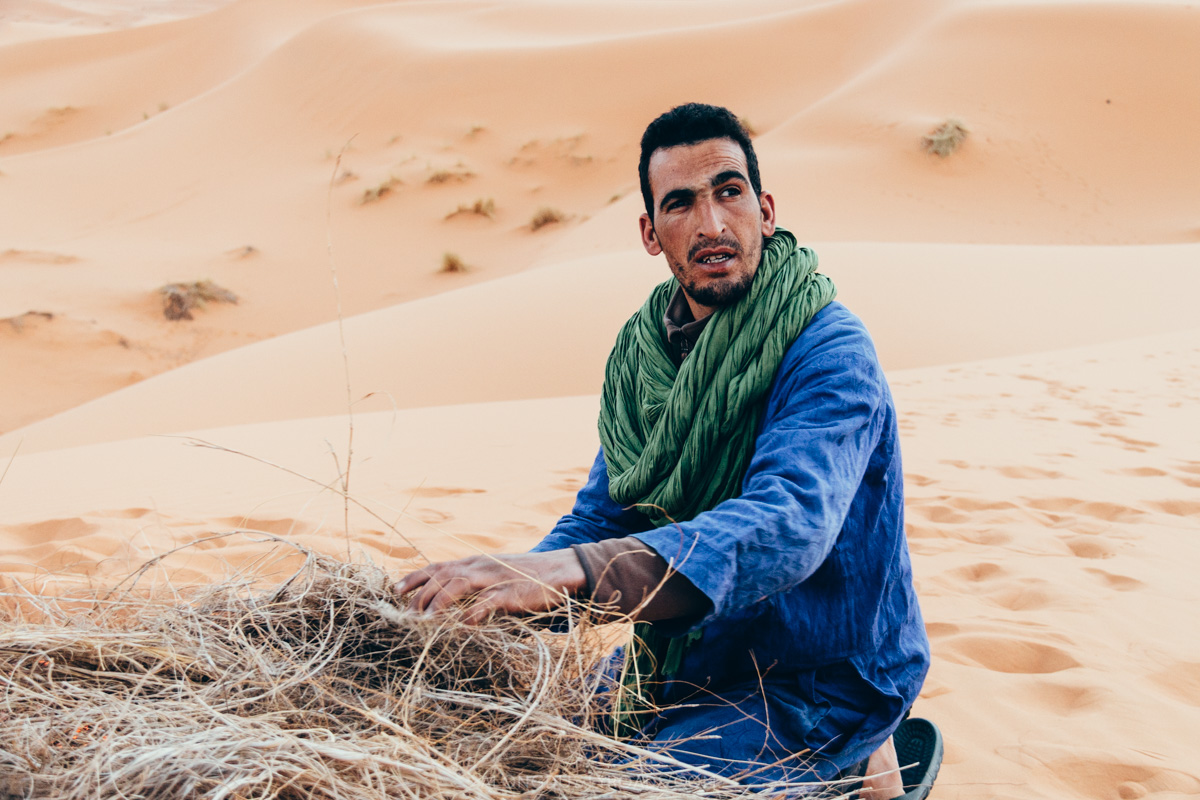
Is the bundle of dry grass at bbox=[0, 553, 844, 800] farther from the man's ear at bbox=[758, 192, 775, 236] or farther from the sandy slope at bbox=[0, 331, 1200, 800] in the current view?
the man's ear at bbox=[758, 192, 775, 236]

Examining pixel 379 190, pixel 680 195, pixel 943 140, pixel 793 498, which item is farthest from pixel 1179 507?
pixel 379 190

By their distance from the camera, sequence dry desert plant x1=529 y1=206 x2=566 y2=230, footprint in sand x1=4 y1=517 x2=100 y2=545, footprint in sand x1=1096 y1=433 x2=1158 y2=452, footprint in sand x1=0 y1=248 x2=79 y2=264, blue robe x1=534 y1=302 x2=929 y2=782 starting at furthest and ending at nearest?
dry desert plant x1=529 y1=206 x2=566 y2=230 → footprint in sand x1=0 y1=248 x2=79 y2=264 → footprint in sand x1=1096 y1=433 x2=1158 y2=452 → footprint in sand x1=4 y1=517 x2=100 y2=545 → blue robe x1=534 y1=302 x2=929 y2=782

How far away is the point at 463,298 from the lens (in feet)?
35.0

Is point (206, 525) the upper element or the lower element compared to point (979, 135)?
lower

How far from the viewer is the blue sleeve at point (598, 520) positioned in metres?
2.12

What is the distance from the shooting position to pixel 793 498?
144cm

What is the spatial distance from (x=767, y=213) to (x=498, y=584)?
1112 millimetres

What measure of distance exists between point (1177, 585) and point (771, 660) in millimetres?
2435

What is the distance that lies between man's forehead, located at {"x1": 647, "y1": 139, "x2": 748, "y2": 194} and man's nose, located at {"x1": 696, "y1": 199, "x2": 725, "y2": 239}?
1.9 inches

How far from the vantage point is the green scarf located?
5.85 feet

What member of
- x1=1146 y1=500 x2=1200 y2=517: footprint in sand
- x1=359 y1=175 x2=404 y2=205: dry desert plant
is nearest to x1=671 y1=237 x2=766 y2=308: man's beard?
x1=1146 y1=500 x2=1200 y2=517: footprint in sand

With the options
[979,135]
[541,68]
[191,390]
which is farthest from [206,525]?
[541,68]

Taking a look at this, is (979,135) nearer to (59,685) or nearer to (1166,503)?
(1166,503)

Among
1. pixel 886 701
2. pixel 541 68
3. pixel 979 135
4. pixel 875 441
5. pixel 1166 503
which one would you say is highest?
pixel 541 68
